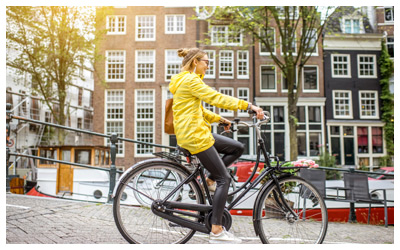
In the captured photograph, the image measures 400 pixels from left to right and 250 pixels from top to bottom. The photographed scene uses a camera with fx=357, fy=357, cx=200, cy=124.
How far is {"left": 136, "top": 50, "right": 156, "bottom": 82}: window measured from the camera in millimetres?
24703

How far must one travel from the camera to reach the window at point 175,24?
985 inches

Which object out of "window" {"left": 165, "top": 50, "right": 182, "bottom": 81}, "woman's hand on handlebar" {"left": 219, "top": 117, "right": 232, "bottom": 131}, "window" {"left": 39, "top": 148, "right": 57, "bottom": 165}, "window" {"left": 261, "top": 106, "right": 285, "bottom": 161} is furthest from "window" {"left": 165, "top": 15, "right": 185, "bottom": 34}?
"woman's hand on handlebar" {"left": 219, "top": 117, "right": 232, "bottom": 131}

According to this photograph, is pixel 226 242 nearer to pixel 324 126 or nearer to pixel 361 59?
pixel 324 126

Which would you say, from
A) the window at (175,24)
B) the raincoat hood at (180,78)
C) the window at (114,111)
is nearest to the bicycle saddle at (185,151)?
the raincoat hood at (180,78)

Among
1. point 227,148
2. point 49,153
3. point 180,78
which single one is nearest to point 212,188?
point 227,148

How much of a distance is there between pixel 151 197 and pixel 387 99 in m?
25.8

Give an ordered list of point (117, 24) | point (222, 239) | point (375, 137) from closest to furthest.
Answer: point (222, 239), point (375, 137), point (117, 24)

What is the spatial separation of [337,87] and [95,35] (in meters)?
16.8

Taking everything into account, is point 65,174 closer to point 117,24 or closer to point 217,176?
point 217,176

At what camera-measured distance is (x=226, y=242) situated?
2652 millimetres

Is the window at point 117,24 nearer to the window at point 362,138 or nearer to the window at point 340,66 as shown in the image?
the window at point 340,66

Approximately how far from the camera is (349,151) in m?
24.8
